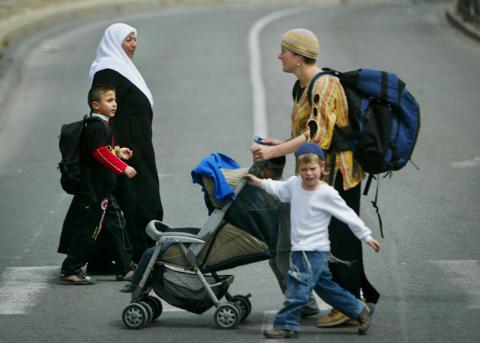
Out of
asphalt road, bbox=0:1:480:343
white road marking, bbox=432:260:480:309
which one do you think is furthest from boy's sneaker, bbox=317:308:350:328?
white road marking, bbox=432:260:480:309

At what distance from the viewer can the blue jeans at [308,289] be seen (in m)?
7.24

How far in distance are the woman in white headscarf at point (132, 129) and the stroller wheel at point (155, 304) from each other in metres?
1.60

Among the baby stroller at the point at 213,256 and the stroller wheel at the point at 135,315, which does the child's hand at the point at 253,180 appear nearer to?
the baby stroller at the point at 213,256

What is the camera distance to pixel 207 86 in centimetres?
1906

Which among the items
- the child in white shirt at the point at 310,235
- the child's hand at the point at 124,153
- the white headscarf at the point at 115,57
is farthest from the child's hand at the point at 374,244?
the white headscarf at the point at 115,57

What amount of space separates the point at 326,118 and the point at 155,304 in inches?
64.1

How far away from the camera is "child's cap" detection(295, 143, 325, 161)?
7148 mm

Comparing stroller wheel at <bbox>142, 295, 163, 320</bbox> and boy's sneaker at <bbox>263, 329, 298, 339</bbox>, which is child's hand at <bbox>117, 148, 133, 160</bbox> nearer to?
stroller wheel at <bbox>142, 295, 163, 320</bbox>

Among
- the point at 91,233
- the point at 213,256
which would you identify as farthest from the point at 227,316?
the point at 91,233

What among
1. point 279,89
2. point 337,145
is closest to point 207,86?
point 279,89

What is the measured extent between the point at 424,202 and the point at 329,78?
167 inches

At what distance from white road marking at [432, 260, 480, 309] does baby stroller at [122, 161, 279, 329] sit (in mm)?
1545

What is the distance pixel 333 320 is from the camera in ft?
24.7

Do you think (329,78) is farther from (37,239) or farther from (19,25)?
(19,25)
